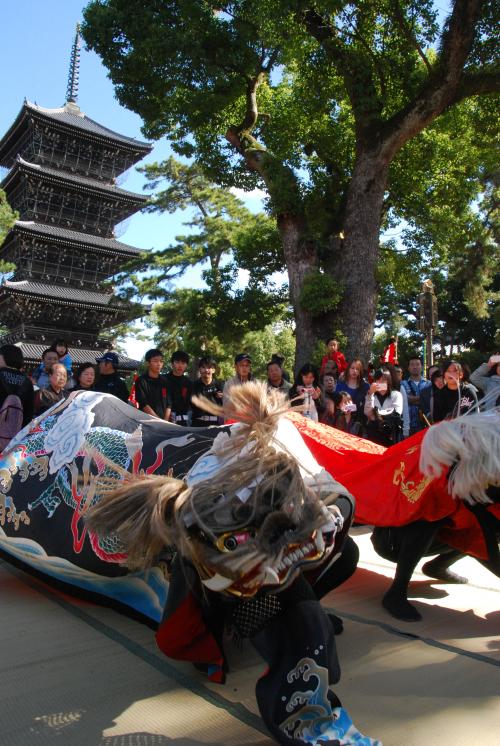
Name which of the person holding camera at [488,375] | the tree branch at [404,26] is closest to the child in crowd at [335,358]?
the person holding camera at [488,375]

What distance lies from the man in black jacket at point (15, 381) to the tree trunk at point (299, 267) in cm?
594

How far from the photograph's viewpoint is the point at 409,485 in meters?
2.79

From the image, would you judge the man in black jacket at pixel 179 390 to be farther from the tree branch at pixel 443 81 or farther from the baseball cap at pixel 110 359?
the tree branch at pixel 443 81

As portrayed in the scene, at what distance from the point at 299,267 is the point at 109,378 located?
5.76 m

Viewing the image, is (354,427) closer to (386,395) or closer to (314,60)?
(386,395)

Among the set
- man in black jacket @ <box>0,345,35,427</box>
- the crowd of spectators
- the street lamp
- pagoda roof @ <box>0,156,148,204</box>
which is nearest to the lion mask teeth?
the crowd of spectators

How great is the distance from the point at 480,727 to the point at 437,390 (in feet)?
13.8

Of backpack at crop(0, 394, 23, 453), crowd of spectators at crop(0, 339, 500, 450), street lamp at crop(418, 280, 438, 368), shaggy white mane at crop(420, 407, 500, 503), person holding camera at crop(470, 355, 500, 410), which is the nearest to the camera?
shaggy white mane at crop(420, 407, 500, 503)

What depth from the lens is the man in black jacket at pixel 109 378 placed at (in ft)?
17.6

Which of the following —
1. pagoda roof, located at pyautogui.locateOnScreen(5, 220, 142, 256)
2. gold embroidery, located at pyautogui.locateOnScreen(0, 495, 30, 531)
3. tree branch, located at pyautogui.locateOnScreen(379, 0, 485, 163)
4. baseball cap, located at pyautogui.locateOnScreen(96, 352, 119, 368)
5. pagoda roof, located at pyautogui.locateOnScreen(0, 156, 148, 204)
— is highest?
pagoda roof, located at pyautogui.locateOnScreen(0, 156, 148, 204)

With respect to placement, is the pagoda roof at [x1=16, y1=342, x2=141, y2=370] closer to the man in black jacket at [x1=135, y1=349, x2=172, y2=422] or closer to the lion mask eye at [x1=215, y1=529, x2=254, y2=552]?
the man in black jacket at [x1=135, y1=349, x2=172, y2=422]

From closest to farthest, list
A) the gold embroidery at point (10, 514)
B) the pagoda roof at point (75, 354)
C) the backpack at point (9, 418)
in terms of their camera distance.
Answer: the gold embroidery at point (10, 514), the backpack at point (9, 418), the pagoda roof at point (75, 354)

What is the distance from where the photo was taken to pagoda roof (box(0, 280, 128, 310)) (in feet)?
72.4

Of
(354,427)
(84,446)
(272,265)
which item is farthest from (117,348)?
(84,446)
